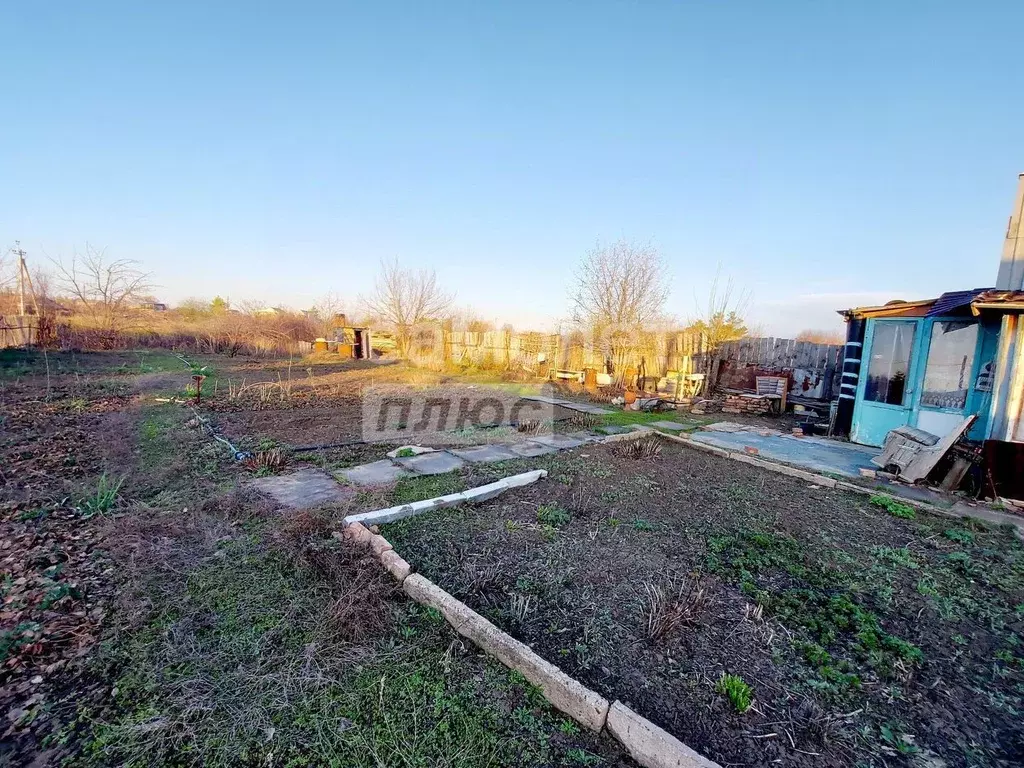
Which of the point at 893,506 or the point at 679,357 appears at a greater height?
the point at 679,357

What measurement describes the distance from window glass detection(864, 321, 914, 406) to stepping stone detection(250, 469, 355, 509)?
8.00 meters

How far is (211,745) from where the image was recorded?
5.64ft

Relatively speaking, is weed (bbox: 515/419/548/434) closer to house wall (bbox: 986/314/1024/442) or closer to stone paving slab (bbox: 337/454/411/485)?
stone paving slab (bbox: 337/454/411/485)

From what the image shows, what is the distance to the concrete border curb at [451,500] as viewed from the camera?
3609 millimetres

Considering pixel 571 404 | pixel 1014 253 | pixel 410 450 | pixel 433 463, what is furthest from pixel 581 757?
pixel 1014 253

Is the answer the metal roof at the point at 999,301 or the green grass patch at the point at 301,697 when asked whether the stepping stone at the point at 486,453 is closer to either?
the green grass patch at the point at 301,697

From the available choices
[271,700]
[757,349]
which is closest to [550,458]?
[271,700]

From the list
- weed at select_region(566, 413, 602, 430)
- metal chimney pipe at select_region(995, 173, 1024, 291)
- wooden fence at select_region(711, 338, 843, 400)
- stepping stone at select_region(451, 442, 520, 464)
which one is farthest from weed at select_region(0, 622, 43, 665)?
wooden fence at select_region(711, 338, 843, 400)

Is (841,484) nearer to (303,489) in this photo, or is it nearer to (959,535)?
(959,535)

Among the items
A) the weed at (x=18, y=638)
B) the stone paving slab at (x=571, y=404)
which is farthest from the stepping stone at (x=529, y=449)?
the weed at (x=18, y=638)

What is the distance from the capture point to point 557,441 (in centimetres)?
666

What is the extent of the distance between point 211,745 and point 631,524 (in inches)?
122

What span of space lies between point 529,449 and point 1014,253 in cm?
749

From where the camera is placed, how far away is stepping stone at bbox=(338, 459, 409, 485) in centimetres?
472
